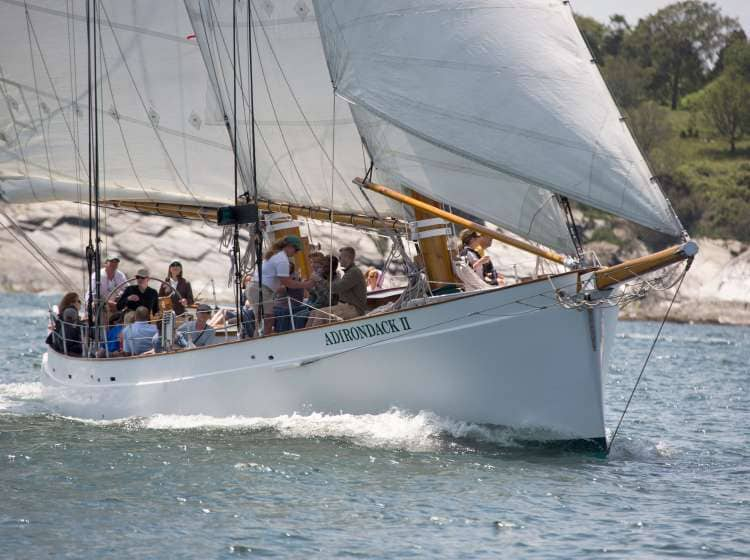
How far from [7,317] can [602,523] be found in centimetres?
3786

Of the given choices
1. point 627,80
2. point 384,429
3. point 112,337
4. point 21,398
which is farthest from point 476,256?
point 627,80

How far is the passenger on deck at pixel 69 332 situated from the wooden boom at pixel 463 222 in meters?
6.43

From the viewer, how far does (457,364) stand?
1744 centimetres

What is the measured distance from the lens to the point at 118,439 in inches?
719

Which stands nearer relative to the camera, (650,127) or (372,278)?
(372,278)

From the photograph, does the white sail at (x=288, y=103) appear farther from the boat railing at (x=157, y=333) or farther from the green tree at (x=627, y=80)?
the green tree at (x=627, y=80)

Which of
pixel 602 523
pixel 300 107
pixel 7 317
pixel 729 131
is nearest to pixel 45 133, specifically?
pixel 300 107

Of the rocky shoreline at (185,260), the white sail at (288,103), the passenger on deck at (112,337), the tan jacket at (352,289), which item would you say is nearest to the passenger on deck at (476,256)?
the white sail at (288,103)

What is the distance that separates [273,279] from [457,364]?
315cm

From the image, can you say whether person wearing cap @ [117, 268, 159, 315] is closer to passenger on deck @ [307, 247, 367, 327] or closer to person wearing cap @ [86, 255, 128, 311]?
person wearing cap @ [86, 255, 128, 311]

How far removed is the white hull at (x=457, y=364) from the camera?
17141 millimetres

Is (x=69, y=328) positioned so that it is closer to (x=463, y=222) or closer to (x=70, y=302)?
(x=70, y=302)

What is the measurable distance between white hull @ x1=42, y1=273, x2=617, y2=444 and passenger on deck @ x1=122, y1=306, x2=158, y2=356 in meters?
1.81

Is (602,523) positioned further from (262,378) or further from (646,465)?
(262,378)
